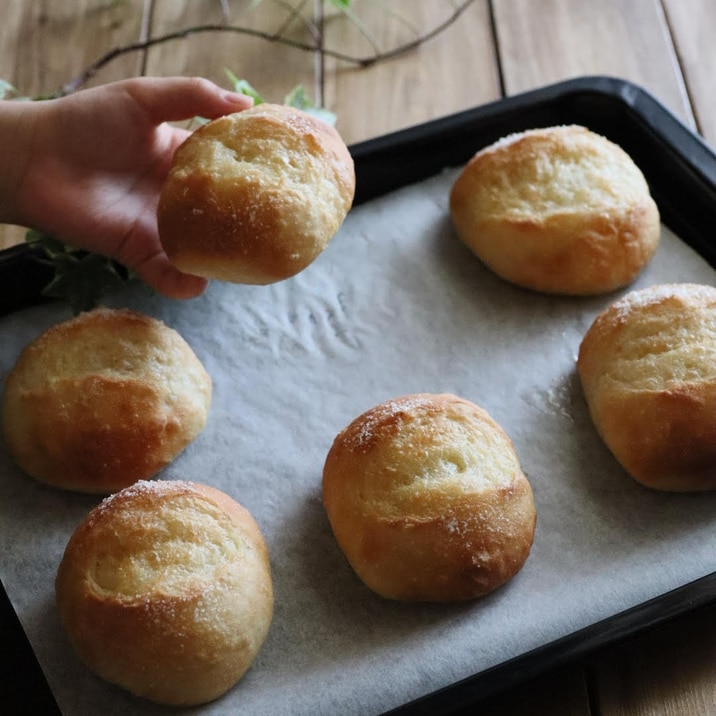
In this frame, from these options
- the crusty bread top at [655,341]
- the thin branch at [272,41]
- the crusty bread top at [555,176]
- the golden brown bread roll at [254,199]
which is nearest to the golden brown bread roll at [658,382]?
the crusty bread top at [655,341]

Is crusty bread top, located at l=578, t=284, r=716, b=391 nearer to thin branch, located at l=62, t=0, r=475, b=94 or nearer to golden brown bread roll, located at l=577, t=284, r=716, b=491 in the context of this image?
golden brown bread roll, located at l=577, t=284, r=716, b=491

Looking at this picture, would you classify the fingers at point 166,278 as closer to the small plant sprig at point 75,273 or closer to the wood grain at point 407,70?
the small plant sprig at point 75,273

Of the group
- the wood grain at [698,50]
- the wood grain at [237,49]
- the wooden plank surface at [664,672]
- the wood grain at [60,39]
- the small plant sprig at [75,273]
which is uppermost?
the wood grain at [698,50]

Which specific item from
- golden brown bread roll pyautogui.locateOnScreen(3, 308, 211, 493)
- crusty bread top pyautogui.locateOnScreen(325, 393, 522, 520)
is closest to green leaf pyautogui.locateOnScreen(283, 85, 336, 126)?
golden brown bread roll pyautogui.locateOnScreen(3, 308, 211, 493)

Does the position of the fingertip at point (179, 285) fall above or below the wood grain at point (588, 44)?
below

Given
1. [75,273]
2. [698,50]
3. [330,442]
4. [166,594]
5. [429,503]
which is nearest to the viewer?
[166,594]

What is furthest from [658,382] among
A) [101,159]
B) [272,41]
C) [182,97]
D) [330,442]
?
[272,41]

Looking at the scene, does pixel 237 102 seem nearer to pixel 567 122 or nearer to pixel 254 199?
pixel 254 199
